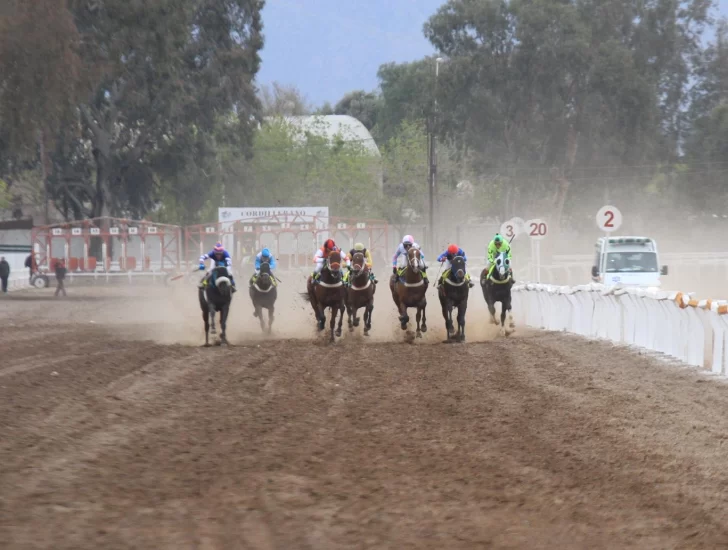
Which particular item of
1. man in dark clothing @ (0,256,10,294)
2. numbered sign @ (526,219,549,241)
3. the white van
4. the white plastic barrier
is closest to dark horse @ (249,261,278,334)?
the white plastic barrier

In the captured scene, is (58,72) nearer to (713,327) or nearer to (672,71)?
(713,327)

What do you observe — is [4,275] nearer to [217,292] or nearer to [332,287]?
[217,292]

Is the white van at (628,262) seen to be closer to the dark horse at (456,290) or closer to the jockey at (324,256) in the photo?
the dark horse at (456,290)

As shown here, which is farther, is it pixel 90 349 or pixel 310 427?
pixel 90 349

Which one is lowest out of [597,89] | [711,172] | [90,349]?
[90,349]

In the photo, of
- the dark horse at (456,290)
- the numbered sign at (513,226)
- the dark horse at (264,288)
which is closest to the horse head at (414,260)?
the dark horse at (456,290)

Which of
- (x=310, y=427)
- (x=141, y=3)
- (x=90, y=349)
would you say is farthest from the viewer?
(x=141, y=3)

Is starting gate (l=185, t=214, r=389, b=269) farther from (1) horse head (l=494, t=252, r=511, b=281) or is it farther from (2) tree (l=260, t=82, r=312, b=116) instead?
(2) tree (l=260, t=82, r=312, b=116)

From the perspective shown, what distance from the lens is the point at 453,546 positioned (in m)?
6.22

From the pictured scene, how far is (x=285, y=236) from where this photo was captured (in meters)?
57.8

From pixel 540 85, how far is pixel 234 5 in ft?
60.6

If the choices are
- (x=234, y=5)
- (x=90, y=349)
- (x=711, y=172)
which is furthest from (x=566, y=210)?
(x=90, y=349)

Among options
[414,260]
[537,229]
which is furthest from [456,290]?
[537,229]

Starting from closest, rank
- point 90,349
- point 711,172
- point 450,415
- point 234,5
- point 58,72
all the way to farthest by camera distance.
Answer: point 450,415 < point 90,349 < point 58,72 < point 234,5 < point 711,172
